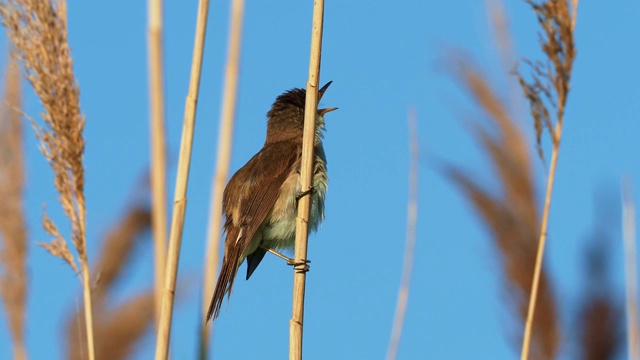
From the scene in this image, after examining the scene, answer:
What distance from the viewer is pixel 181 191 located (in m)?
1.96

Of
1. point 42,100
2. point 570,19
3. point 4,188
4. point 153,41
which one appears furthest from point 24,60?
point 570,19

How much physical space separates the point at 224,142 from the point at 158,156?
0.22 metres

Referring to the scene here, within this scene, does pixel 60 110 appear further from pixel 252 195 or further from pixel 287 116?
pixel 287 116

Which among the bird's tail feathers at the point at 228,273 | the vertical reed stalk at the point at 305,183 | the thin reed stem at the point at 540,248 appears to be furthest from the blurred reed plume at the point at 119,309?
the thin reed stem at the point at 540,248

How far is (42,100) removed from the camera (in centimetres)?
200

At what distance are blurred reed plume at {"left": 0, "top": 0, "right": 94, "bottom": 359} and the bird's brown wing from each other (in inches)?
46.2

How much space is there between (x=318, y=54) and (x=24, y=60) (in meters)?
0.81

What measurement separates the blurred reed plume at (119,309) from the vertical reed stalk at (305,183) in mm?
510

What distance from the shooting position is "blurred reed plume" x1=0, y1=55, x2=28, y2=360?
2.31 m

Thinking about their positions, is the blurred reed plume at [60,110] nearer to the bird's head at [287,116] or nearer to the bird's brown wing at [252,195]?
the bird's brown wing at [252,195]

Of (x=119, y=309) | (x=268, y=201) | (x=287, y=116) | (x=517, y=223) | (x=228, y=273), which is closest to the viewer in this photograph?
(x=517, y=223)

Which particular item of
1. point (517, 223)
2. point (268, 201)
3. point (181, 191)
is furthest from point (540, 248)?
point (268, 201)

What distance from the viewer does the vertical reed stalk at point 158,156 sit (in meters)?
2.07

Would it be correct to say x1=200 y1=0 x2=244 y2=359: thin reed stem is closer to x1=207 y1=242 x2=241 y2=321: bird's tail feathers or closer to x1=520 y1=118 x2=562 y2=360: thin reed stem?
x1=207 y1=242 x2=241 y2=321: bird's tail feathers
